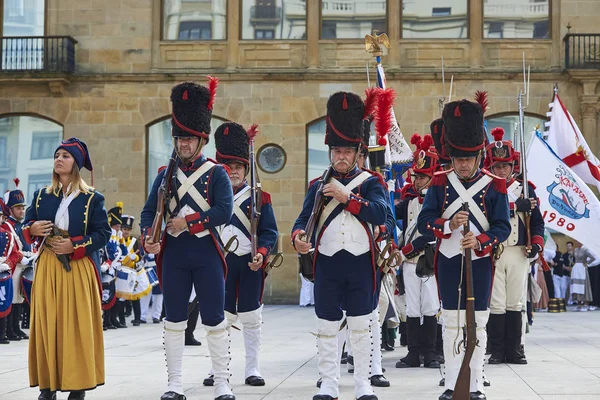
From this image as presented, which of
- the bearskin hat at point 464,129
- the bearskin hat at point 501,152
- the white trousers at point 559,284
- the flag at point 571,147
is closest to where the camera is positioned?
the bearskin hat at point 464,129

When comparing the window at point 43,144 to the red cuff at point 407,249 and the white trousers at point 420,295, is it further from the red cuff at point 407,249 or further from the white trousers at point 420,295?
the red cuff at point 407,249

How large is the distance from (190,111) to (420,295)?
139 inches

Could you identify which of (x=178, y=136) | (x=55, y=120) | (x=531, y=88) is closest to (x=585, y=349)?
(x=178, y=136)

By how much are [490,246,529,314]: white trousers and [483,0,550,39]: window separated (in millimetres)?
15242

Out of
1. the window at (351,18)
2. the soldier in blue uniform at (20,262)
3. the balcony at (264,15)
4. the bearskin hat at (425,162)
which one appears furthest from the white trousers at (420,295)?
the balcony at (264,15)

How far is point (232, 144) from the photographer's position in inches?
340

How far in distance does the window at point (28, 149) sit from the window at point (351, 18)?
706 cm

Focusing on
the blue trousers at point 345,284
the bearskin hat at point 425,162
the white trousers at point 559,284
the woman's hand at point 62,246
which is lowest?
the white trousers at point 559,284

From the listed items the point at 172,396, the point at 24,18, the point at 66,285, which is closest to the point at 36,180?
the point at 24,18

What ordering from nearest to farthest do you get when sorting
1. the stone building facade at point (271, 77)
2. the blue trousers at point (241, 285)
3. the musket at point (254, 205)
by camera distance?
the musket at point (254, 205)
the blue trousers at point (241, 285)
the stone building facade at point (271, 77)

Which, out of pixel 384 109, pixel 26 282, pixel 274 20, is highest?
pixel 274 20

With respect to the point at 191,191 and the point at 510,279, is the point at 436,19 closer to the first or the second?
the point at 510,279

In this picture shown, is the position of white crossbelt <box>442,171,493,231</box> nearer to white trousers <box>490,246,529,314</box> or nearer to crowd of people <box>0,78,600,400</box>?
crowd of people <box>0,78,600,400</box>

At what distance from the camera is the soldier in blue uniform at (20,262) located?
44.0ft
